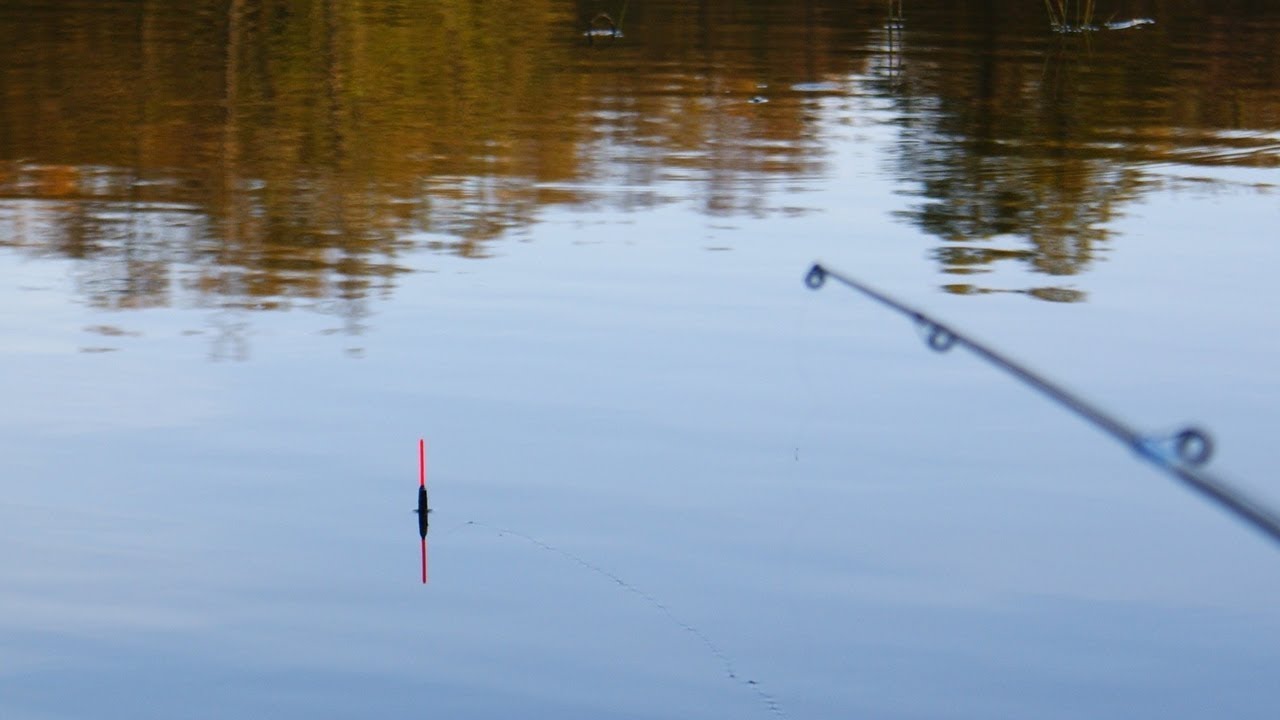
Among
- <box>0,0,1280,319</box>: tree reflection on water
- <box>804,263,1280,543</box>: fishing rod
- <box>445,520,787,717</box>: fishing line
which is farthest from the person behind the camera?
<box>0,0,1280,319</box>: tree reflection on water

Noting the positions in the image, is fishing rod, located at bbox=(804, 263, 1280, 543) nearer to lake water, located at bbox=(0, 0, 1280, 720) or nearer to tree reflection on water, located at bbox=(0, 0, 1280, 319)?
lake water, located at bbox=(0, 0, 1280, 720)

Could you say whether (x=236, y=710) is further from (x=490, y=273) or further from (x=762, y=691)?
(x=490, y=273)

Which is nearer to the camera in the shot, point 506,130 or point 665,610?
point 665,610

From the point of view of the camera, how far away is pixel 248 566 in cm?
599

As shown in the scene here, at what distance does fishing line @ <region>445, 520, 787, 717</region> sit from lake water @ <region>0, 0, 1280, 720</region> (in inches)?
0.8

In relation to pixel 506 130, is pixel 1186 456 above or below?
below

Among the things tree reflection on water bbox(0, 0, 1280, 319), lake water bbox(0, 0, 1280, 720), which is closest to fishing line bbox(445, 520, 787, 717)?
lake water bbox(0, 0, 1280, 720)

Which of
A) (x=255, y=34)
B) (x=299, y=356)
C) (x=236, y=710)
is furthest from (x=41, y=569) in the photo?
(x=255, y=34)

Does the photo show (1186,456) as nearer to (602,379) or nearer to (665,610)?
(665,610)

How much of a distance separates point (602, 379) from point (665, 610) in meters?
2.64

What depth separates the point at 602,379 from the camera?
8.23 meters

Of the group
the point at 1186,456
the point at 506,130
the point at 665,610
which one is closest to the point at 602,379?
the point at 665,610

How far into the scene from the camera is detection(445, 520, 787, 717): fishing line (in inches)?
202

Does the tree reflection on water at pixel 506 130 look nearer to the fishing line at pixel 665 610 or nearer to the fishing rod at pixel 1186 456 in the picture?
the fishing line at pixel 665 610
